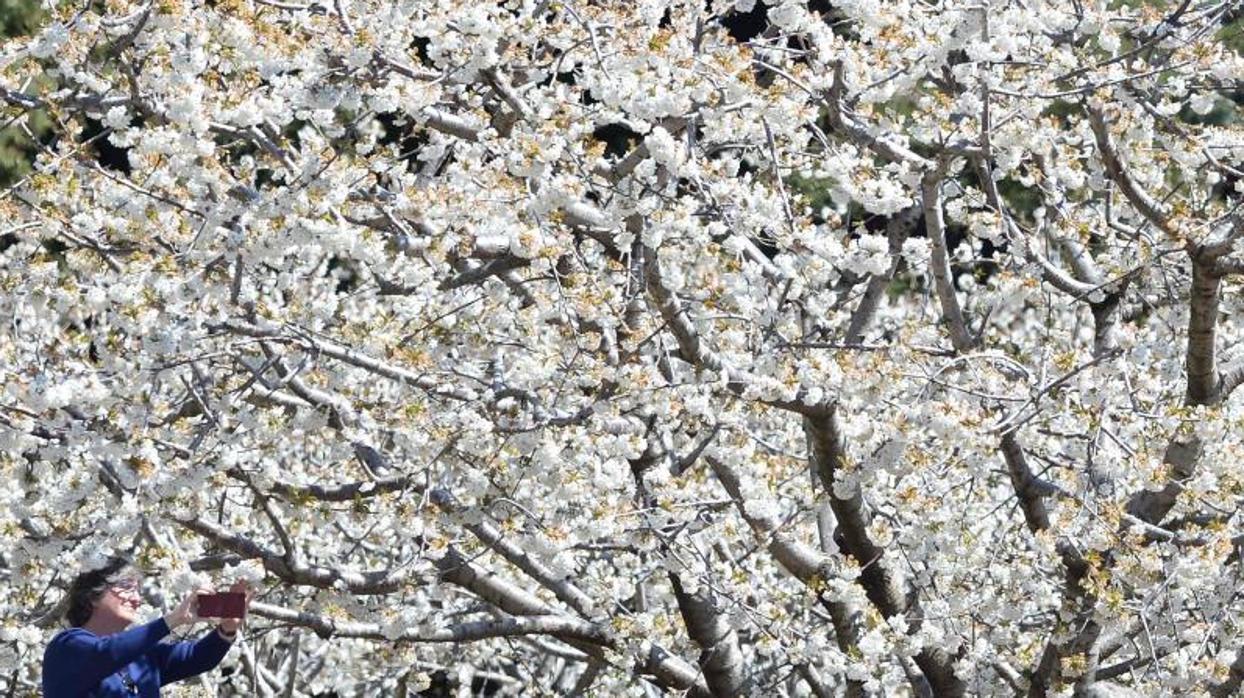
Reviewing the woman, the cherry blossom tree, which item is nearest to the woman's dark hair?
the woman

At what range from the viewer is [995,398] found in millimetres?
4508

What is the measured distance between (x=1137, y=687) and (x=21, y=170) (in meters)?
7.11

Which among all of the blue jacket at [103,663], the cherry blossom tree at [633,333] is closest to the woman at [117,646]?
the blue jacket at [103,663]

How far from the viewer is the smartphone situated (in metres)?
3.90

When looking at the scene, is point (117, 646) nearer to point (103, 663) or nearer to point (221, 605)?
point (103, 663)

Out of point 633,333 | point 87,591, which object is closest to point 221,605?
point 87,591

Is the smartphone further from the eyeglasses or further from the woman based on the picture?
A: the eyeglasses

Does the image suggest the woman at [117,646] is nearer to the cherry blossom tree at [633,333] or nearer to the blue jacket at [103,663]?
the blue jacket at [103,663]

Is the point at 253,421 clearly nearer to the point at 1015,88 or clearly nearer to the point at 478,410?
the point at 478,410

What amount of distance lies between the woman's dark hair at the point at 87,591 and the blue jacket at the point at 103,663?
4 centimetres

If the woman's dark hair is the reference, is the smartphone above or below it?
above

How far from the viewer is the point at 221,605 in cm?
391

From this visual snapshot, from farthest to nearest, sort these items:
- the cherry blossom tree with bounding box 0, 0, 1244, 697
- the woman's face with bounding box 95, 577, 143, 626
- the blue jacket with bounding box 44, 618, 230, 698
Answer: the cherry blossom tree with bounding box 0, 0, 1244, 697
the woman's face with bounding box 95, 577, 143, 626
the blue jacket with bounding box 44, 618, 230, 698

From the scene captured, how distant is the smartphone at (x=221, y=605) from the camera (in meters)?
3.90
